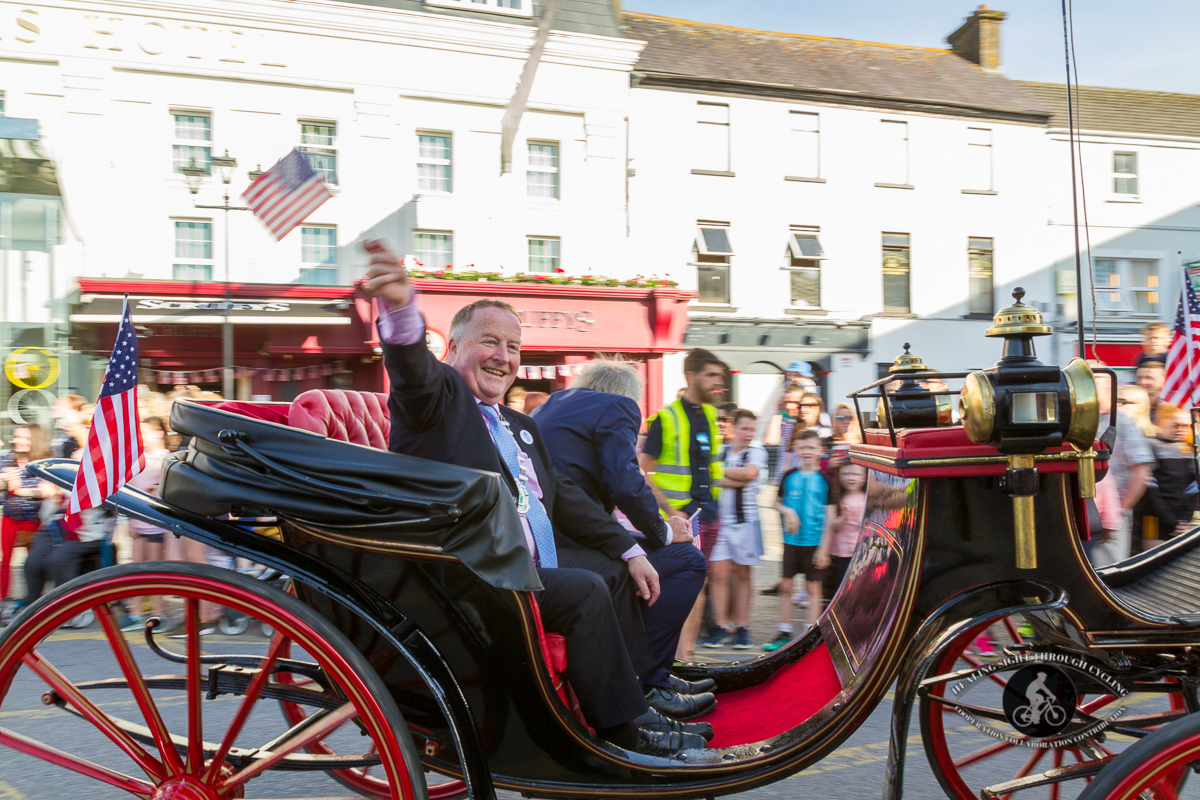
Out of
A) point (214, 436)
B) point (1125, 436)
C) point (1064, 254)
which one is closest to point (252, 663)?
point (214, 436)

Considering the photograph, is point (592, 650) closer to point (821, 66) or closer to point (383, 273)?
point (383, 273)

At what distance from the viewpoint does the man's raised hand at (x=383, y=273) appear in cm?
194

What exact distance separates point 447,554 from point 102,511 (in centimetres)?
461

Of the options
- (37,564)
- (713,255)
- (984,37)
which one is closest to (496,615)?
(37,564)

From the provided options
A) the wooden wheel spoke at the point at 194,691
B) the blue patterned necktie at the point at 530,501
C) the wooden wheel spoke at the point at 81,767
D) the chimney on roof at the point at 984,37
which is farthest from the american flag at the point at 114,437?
the chimney on roof at the point at 984,37

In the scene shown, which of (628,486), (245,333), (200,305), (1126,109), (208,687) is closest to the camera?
(208,687)

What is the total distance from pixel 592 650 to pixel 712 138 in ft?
52.8

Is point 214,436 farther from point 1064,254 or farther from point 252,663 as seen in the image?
point 1064,254

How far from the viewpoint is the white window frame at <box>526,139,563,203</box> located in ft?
53.6

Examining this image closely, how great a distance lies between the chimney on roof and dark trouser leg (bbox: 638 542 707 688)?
20699 millimetres

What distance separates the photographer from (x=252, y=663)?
2.31m

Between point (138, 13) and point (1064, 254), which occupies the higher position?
point (138, 13)

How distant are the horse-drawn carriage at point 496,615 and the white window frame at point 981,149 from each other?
18.3 meters

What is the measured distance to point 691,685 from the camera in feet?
9.50
